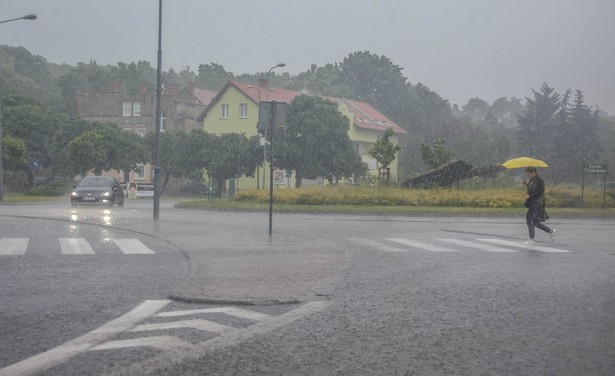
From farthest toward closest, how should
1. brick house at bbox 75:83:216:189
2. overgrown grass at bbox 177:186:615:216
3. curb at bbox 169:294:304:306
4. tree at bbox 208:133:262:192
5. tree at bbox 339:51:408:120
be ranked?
tree at bbox 339:51:408:120, brick house at bbox 75:83:216:189, tree at bbox 208:133:262:192, overgrown grass at bbox 177:186:615:216, curb at bbox 169:294:304:306

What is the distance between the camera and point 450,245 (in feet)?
49.1

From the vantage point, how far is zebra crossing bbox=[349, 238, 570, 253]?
14016 mm

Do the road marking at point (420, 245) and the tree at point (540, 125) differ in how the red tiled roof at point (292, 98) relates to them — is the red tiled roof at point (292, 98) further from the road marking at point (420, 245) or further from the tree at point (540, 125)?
the road marking at point (420, 245)

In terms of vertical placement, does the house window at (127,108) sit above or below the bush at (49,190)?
above

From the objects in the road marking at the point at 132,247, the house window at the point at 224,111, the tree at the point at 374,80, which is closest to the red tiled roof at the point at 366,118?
the house window at the point at 224,111

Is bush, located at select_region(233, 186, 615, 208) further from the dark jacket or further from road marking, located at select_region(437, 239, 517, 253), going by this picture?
the dark jacket

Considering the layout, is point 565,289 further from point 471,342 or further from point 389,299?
point 471,342

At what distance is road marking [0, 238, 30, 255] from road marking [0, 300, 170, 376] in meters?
5.94

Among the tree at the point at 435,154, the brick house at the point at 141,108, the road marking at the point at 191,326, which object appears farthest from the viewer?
the brick house at the point at 141,108

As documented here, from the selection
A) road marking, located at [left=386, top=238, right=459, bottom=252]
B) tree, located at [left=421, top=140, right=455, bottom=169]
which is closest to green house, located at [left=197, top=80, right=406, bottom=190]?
tree, located at [left=421, top=140, right=455, bottom=169]

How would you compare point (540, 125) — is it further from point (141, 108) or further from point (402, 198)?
point (402, 198)

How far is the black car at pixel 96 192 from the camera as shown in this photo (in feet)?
104

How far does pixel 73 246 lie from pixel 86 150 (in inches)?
1527

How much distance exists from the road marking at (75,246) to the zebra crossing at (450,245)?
18.2ft
